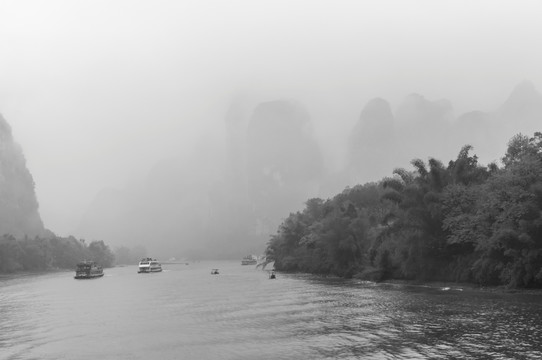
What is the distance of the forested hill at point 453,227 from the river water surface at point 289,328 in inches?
189

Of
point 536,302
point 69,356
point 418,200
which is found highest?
point 418,200

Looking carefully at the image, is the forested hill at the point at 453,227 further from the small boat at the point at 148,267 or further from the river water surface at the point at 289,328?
the small boat at the point at 148,267

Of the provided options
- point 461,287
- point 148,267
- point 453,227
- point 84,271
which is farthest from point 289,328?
point 148,267

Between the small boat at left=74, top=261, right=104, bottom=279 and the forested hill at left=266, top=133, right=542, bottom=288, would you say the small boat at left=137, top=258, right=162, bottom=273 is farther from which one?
the forested hill at left=266, top=133, right=542, bottom=288

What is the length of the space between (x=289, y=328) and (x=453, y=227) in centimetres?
3615

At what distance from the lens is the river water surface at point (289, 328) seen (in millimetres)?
27703

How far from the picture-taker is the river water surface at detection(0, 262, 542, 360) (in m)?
27.7

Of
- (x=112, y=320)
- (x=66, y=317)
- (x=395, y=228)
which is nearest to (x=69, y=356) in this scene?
(x=112, y=320)

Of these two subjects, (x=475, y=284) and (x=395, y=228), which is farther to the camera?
(x=395, y=228)

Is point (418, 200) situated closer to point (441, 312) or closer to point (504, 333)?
point (441, 312)

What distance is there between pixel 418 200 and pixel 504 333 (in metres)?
40.6

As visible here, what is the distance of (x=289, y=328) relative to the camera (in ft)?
118

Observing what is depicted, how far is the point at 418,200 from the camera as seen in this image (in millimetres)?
70062

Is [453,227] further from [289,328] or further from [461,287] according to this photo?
[289,328]
